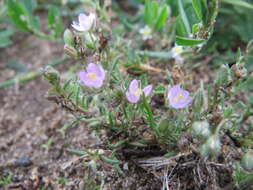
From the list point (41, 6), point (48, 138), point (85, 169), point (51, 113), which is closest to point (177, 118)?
point (85, 169)

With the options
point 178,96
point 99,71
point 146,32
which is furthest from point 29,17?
point 178,96

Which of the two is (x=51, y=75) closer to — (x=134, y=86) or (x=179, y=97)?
(x=134, y=86)

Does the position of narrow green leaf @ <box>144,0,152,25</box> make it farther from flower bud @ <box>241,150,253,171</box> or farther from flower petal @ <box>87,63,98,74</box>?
flower bud @ <box>241,150,253,171</box>

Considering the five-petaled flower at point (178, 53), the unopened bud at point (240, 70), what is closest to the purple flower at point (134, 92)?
the unopened bud at point (240, 70)

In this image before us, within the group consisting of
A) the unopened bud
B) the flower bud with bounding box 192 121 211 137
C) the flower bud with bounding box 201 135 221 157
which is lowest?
the flower bud with bounding box 201 135 221 157

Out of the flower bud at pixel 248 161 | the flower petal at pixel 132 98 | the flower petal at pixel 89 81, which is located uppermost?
the flower petal at pixel 89 81

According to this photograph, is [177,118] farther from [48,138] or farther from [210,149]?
[48,138]

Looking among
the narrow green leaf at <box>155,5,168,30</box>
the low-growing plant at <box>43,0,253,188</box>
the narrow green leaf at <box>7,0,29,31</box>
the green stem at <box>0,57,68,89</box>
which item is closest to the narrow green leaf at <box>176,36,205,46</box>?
the low-growing plant at <box>43,0,253,188</box>

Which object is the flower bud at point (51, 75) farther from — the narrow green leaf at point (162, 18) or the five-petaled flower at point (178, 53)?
the narrow green leaf at point (162, 18)

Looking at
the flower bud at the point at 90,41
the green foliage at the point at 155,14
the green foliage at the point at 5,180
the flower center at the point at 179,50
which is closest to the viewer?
the flower bud at the point at 90,41

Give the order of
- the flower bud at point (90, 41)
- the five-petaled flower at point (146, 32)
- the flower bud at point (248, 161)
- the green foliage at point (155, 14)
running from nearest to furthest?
1. the flower bud at point (248, 161)
2. the flower bud at point (90, 41)
3. the green foliage at point (155, 14)
4. the five-petaled flower at point (146, 32)

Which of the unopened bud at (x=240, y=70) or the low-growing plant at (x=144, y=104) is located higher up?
the unopened bud at (x=240, y=70)
